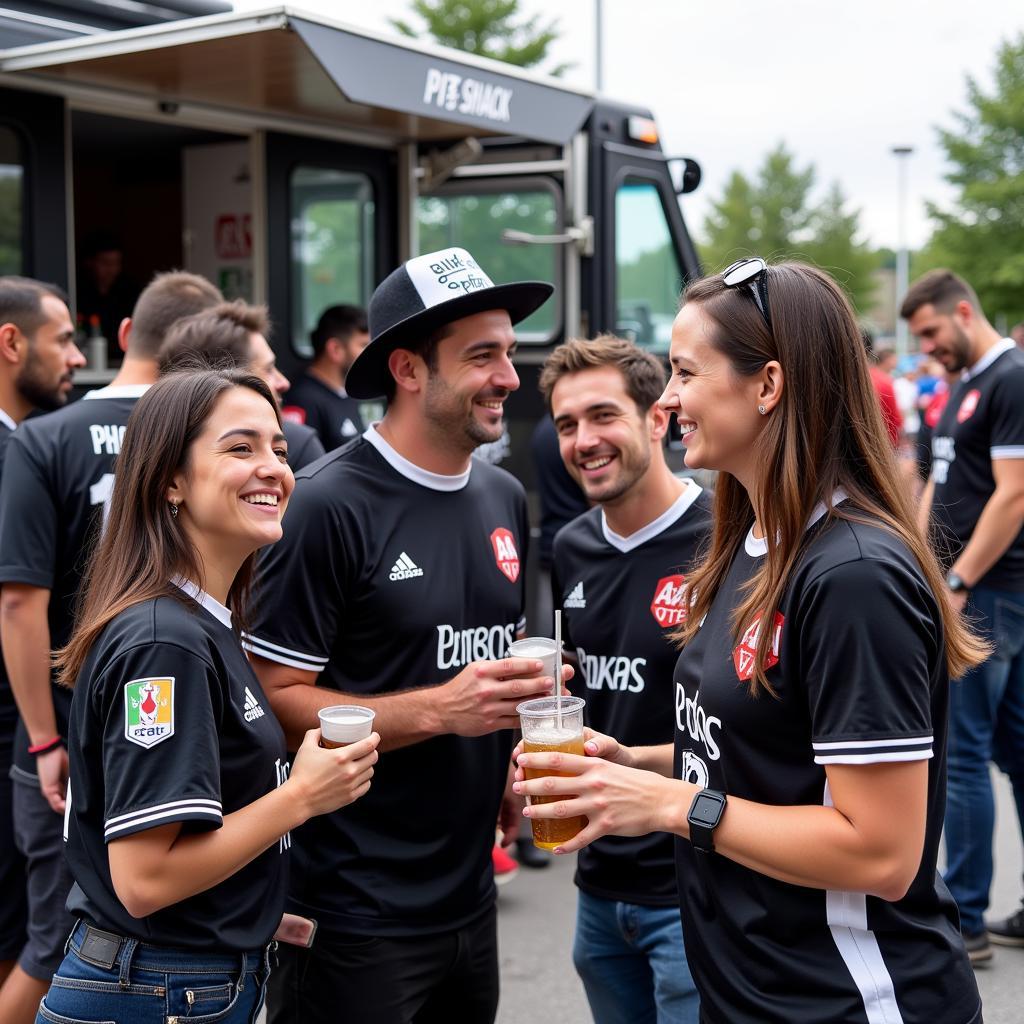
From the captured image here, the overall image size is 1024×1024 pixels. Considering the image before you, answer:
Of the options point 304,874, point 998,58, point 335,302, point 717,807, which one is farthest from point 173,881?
point 998,58

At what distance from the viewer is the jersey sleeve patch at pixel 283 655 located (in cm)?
254

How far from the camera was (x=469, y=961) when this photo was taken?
2.72m

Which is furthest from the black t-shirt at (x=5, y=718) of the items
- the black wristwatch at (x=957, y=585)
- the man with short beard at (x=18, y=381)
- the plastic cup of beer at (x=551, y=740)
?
the black wristwatch at (x=957, y=585)

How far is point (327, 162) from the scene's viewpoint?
216 inches

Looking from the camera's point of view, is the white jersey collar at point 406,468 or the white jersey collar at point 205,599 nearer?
the white jersey collar at point 205,599

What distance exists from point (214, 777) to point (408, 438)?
3.39 ft

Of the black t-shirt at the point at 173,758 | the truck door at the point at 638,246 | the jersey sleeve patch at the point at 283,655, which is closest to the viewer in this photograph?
the black t-shirt at the point at 173,758

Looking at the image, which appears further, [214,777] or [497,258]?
[497,258]

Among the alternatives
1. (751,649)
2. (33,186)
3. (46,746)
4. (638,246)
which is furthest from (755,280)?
(638,246)

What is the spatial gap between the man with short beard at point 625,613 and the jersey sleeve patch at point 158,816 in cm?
111

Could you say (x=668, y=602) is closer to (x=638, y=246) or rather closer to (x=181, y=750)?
(x=181, y=750)

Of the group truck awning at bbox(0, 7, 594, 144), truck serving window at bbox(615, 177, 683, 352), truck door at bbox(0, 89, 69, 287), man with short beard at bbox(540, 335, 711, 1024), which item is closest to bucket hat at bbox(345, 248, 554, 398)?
man with short beard at bbox(540, 335, 711, 1024)

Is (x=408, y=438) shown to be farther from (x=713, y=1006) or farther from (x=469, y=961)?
(x=713, y=1006)

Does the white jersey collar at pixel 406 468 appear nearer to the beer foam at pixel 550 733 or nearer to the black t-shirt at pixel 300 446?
the beer foam at pixel 550 733
